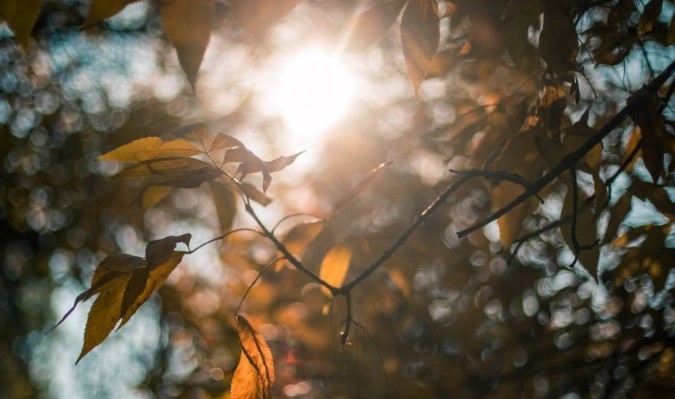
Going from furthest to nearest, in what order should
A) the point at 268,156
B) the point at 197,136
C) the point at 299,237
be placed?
the point at 268,156, the point at 299,237, the point at 197,136

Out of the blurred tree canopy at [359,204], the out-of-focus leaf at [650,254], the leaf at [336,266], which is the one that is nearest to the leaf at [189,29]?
the blurred tree canopy at [359,204]

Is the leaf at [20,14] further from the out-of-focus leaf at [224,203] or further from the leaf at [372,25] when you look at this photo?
the out-of-focus leaf at [224,203]

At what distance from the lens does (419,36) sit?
2.48 feet

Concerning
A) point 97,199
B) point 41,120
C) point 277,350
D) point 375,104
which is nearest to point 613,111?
point 277,350

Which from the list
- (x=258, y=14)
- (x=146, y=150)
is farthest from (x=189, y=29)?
(x=146, y=150)

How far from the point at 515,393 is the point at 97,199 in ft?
8.83

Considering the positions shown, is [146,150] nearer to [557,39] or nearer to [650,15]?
[557,39]

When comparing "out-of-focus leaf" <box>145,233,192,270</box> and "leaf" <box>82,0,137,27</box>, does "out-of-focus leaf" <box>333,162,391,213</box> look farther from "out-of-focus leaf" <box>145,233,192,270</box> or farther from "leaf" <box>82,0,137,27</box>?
"leaf" <box>82,0,137,27</box>

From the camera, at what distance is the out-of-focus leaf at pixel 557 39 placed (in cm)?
79

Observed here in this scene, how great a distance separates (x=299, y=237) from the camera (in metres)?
1.23

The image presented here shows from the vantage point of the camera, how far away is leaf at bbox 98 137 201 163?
0.75 metres

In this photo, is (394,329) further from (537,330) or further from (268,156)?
(268,156)

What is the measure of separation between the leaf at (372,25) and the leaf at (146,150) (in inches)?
9.7

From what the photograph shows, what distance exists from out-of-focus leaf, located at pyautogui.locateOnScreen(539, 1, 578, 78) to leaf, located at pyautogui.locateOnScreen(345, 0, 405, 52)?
0.59ft
